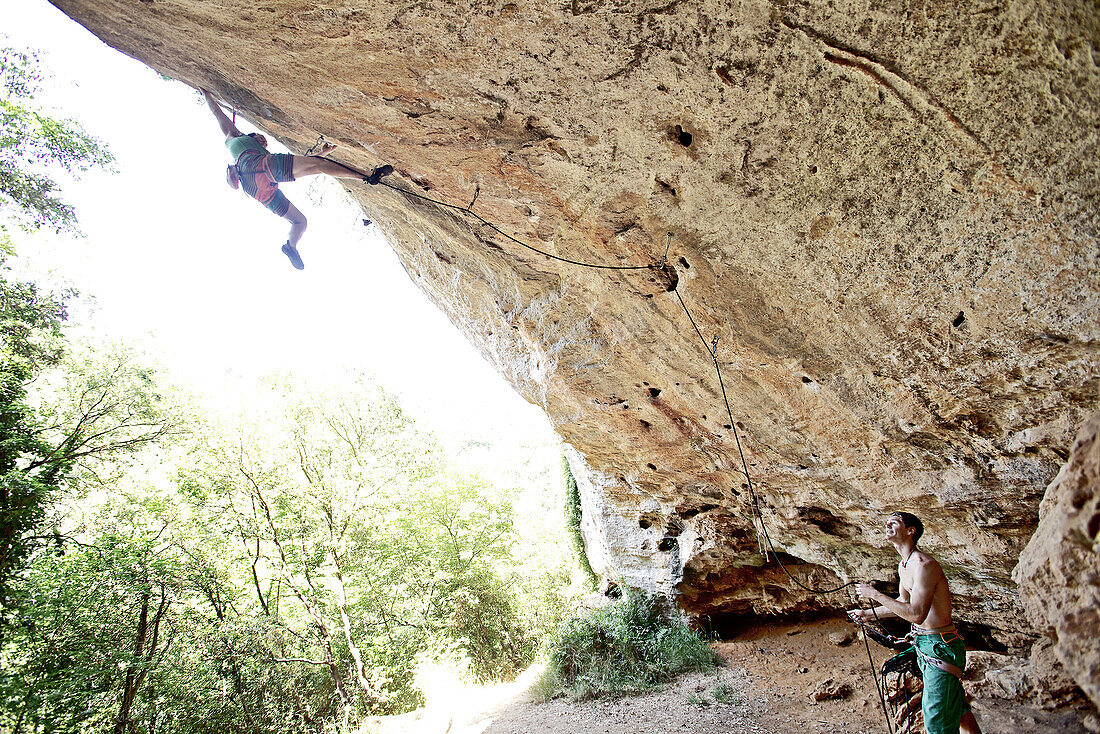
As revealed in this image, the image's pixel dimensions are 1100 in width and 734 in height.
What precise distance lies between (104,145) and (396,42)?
9387 mm

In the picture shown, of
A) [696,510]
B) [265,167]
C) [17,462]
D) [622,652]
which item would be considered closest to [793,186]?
[265,167]

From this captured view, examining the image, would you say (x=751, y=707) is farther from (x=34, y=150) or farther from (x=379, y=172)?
(x=34, y=150)

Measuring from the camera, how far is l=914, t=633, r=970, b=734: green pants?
2.58m

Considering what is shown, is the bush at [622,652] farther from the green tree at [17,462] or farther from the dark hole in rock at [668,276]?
the green tree at [17,462]

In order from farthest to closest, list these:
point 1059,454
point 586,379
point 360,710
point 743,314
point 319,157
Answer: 1. point 360,710
2. point 586,379
3. point 319,157
4. point 743,314
5. point 1059,454

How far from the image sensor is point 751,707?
5.09 metres

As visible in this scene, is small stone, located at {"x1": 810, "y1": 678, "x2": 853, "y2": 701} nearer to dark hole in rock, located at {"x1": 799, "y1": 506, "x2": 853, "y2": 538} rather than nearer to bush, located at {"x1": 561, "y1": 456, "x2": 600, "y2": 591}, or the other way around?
dark hole in rock, located at {"x1": 799, "y1": 506, "x2": 853, "y2": 538}

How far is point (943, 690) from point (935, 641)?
0.76 ft

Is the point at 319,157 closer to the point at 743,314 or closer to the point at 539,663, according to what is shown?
the point at 743,314

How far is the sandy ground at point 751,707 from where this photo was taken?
4176 millimetres

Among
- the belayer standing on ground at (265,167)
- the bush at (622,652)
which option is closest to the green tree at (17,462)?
the belayer standing on ground at (265,167)

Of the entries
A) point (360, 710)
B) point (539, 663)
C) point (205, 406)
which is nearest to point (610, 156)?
point (539, 663)

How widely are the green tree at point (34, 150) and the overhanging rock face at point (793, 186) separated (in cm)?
660

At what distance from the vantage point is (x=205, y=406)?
855 cm
